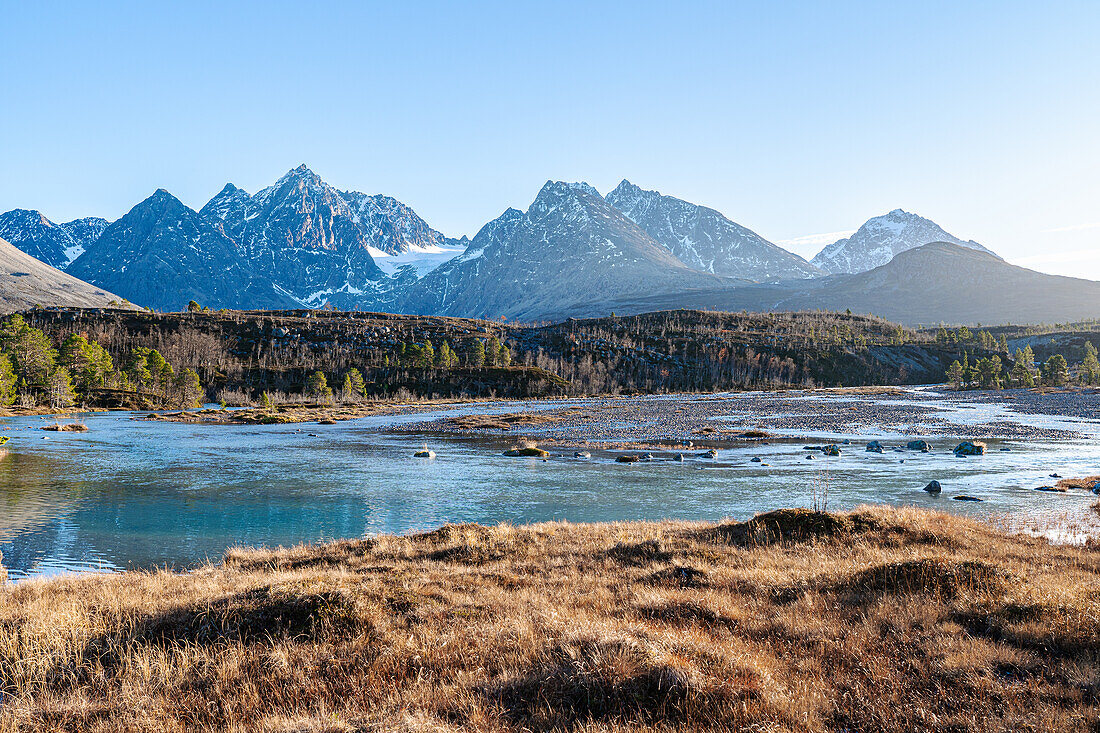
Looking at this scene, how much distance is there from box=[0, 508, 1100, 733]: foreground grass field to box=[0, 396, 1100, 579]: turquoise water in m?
10.7

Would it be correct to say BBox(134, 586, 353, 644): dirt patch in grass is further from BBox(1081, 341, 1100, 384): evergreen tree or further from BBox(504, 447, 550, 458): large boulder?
BBox(1081, 341, 1100, 384): evergreen tree

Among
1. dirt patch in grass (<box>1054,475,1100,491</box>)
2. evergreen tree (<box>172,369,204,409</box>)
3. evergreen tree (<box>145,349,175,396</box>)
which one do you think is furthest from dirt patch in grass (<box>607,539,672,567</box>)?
evergreen tree (<box>145,349,175,396</box>)

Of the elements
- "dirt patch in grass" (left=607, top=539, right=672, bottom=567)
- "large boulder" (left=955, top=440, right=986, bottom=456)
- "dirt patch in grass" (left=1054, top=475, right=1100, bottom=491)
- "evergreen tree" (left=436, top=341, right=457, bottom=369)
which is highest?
"evergreen tree" (left=436, top=341, right=457, bottom=369)

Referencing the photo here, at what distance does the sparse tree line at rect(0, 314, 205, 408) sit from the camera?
10019 cm

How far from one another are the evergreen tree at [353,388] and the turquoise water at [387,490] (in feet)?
254

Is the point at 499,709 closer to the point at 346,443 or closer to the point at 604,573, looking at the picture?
the point at 604,573

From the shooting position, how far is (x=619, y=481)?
3581cm

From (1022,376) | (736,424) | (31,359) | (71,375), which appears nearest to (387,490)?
(736,424)

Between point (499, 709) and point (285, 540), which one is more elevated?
point (499, 709)

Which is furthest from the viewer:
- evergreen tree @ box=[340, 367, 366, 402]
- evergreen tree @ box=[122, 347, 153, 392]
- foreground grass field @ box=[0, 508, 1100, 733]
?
evergreen tree @ box=[340, 367, 366, 402]

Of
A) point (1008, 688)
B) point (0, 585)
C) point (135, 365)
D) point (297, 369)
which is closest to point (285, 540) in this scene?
point (0, 585)

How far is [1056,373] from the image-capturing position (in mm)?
141625

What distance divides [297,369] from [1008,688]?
164598 mm

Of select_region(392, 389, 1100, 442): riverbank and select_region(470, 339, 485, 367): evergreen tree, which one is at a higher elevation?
select_region(470, 339, 485, 367): evergreen tree
